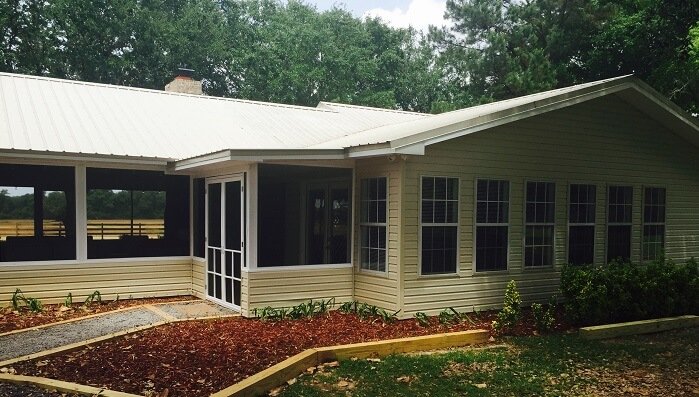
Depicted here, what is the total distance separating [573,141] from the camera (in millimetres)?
10688

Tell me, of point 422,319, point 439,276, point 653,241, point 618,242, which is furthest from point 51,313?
point 653,241

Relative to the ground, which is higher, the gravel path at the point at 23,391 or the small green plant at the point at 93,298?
the gravel path at the point at 23,391

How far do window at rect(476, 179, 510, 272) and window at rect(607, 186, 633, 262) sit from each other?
2545 mm

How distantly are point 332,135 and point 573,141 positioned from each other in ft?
16.0

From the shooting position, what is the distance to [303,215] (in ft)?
39.7

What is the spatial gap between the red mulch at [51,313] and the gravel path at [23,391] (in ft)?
9.68

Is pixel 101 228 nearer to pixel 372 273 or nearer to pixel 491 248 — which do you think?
pixel 372 273

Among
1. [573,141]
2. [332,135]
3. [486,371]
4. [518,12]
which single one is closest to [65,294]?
[332,135]

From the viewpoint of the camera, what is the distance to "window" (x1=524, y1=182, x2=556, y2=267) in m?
10.3

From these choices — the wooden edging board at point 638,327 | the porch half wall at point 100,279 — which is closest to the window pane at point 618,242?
the wooden edging board at point 638,327

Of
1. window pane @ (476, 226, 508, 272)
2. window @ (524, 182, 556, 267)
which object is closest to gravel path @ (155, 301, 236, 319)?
window pane @ (476, 226, 508, 272)

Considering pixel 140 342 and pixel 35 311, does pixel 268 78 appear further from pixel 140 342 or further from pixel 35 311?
pixel 140 342

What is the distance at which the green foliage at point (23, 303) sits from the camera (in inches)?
376

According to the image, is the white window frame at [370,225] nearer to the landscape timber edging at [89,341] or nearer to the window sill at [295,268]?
the window sill at [295,268]
